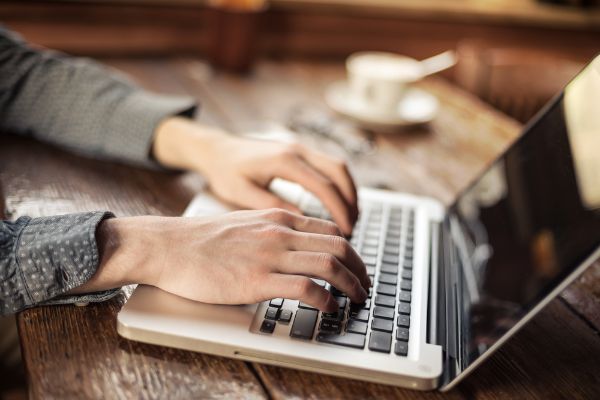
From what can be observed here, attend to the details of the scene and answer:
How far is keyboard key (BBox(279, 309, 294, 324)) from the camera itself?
580mm

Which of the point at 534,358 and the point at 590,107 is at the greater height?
the point at 590,107

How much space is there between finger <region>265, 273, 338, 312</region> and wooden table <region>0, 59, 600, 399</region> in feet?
0.21

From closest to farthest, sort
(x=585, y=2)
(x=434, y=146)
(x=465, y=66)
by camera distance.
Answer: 1. (x=434, y=146)
2. (x=465, y=66)
3. (x=585, y=2)

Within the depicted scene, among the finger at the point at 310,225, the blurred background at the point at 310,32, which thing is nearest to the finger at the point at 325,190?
the finger at the point at 310,225

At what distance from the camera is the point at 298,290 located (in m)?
0.57

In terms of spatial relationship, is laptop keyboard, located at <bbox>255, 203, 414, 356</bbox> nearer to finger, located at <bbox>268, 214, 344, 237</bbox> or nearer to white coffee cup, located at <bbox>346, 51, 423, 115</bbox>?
finger, located at <bbox>268, 214, 344, 237</bbox>

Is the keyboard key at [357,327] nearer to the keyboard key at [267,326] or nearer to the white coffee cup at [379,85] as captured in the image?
the keyboard key at [267,326]

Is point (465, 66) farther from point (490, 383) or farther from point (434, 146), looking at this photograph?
point (490, 383)

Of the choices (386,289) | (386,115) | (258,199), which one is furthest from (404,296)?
(386,115)

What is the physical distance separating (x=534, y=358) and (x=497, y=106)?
1.07m

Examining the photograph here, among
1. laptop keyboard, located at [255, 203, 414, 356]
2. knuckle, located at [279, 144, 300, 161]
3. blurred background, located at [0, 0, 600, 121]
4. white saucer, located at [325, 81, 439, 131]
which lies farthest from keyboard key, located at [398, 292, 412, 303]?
blurred background, located at [0, 0, 600, 121]

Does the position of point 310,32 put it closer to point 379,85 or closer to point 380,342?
point 379,85

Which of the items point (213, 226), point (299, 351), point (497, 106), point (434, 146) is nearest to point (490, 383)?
point (299, 351)

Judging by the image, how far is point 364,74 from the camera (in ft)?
4.06
